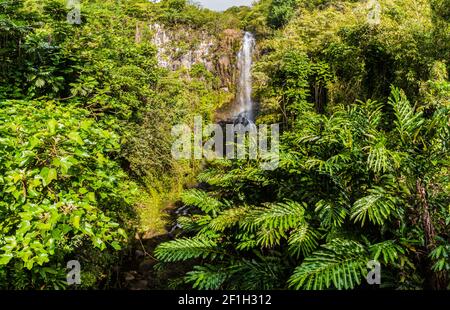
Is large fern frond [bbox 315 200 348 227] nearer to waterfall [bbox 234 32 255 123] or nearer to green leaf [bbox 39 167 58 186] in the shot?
green leaf [bbox 39 167 58 186]

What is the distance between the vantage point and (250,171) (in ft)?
15.1

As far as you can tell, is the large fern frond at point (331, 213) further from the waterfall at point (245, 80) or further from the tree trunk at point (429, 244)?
the waterfall at point (245, 80)

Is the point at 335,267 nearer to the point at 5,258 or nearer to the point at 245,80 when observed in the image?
the point at 5,258

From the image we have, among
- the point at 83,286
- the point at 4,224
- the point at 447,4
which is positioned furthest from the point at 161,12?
the point at 4,224

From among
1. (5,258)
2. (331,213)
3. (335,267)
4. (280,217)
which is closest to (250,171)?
(280,217)

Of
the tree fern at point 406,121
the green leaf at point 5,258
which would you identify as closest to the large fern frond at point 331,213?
the tree fern at point 406,121

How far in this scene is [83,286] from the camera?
4402mm

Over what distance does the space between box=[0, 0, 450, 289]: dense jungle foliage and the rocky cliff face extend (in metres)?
8.20

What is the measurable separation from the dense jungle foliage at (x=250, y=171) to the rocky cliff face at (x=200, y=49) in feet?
26.9

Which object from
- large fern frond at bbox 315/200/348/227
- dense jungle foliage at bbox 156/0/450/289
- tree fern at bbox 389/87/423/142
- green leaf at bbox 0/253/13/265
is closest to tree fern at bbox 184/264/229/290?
dense jungle foliage at bbox 156/0/450/289

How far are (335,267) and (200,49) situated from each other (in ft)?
55.4

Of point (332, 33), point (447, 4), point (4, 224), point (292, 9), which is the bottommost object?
point (4, 224)
